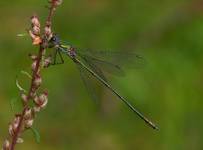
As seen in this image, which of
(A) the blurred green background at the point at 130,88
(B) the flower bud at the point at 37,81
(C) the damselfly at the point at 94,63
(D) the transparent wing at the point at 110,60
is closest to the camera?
(B) the flower bud at the point at 37,81

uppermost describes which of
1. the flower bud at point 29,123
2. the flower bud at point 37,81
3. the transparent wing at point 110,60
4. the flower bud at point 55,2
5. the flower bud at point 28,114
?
the flower bud at point 55,2

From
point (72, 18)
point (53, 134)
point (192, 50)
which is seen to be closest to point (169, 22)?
point (192, 50)

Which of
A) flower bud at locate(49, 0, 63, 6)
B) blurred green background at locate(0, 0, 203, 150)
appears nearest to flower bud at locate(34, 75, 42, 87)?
flower bud at locate(49, 0, 63, 6)

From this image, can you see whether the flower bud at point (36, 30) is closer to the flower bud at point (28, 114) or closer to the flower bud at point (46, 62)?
the flower bud at point (46, 62)

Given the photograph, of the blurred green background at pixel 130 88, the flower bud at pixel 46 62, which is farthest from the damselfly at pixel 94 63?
the blurred green background at pixel 130 88

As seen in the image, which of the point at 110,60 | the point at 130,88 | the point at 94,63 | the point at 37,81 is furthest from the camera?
the point at 130,88

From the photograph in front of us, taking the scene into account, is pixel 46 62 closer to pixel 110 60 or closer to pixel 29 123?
pixel 29 123

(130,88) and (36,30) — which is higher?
(36,30)

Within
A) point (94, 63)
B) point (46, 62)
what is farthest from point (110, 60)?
point (46, 62)

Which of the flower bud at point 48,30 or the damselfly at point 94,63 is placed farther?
the damselfly at point 94,63
